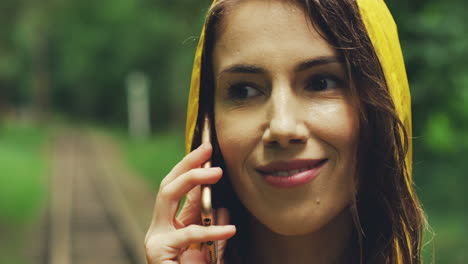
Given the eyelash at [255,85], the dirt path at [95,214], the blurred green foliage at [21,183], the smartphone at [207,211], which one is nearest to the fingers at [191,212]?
the smartphone at [207,211]

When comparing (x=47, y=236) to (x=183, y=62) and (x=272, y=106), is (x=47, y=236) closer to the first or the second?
(x=272, y=106)

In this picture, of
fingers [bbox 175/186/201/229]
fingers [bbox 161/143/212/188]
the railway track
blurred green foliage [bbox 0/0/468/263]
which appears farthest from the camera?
the railway track

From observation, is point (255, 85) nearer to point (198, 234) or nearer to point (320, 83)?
point (320, 83)

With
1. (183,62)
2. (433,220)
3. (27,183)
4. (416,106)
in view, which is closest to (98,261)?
(433,220)

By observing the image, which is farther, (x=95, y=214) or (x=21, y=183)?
(x=21, y=183)

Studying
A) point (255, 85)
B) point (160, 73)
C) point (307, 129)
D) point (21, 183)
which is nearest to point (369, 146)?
point (307, 129)

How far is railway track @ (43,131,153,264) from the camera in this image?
367 inches

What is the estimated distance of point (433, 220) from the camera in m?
6.91

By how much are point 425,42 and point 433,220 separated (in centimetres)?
284

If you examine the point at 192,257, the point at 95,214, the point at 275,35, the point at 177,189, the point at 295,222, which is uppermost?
the point at 275,35

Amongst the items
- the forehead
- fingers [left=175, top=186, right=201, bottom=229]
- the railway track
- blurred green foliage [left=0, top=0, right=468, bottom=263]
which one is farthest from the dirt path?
the forehead

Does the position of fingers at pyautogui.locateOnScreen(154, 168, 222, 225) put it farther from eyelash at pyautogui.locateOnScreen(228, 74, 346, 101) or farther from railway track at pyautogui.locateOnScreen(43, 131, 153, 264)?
railway track at pyautogui.locateOnScreen(43, 131, 153, 264)

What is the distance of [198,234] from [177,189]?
6.1 inches

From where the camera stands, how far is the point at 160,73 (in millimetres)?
34125
